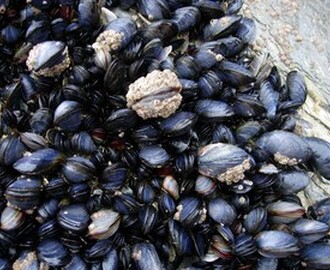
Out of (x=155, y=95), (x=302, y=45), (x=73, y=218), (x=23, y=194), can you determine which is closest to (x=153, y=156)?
(x=155, y=95)

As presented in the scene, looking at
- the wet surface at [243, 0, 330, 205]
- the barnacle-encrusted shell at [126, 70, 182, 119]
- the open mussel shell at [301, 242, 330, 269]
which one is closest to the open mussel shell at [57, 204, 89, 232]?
the barnacle-encrusted shell at [126, 70, 182, 119]

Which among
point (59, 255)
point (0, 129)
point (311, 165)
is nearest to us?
point (59, 255)

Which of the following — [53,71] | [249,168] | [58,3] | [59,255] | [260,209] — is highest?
[58,3]

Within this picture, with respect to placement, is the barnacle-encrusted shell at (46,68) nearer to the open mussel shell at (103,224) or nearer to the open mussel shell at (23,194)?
the open mussel shell at (23,194)

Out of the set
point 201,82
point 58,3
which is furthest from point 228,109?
point 58,3

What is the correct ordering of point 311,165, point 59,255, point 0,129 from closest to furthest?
point 59,255, point 0,129, point 311,165

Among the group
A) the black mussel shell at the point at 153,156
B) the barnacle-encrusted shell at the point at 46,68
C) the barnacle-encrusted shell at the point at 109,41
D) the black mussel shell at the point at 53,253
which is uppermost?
the barnacle-encrusted shell at the point at 109,41

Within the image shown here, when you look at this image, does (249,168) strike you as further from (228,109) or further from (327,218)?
(327,218)

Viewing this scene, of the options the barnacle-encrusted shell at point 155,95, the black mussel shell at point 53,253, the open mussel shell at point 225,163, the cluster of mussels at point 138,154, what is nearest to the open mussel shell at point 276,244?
the cluster of mussels at point 138,154
